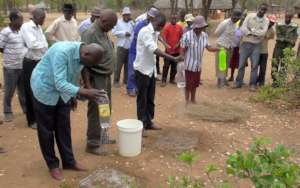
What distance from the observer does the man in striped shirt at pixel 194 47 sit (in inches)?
240

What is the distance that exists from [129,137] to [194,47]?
7.79 ft

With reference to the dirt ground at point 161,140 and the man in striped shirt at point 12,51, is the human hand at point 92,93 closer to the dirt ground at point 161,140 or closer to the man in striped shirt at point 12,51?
the dirt ground at point 161,140

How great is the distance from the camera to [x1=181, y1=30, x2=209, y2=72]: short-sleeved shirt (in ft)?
20.5

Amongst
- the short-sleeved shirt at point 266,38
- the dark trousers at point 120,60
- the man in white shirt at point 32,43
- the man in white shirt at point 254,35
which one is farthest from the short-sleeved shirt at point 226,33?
the man in white shirt at point 32,43

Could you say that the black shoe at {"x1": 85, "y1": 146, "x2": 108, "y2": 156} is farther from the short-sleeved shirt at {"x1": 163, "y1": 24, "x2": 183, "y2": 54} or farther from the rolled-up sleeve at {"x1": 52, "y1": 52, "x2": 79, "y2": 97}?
the short-sleeved shirt at {"x1": 163, "y1": 24, "x2": 183, "y2": 54}

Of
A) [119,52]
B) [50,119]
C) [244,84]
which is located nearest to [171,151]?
[50,119]

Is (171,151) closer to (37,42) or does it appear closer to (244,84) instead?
(37,42)

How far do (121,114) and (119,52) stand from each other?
205cm

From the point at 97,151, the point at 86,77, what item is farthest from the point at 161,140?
the point at 86,77

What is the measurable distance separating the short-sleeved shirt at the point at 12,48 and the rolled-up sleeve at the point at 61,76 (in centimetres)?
225

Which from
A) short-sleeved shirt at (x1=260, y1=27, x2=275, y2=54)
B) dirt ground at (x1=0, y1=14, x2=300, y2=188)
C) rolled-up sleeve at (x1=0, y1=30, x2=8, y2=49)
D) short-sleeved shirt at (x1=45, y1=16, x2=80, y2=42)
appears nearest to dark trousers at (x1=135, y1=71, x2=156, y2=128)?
dirt ground at (x1=0, y1=14, x2=300, y2=188)

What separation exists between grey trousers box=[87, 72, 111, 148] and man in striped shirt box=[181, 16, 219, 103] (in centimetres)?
207

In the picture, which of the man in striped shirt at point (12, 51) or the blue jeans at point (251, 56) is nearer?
the man in striped shirt at point (12, 51)

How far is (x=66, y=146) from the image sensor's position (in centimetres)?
417
